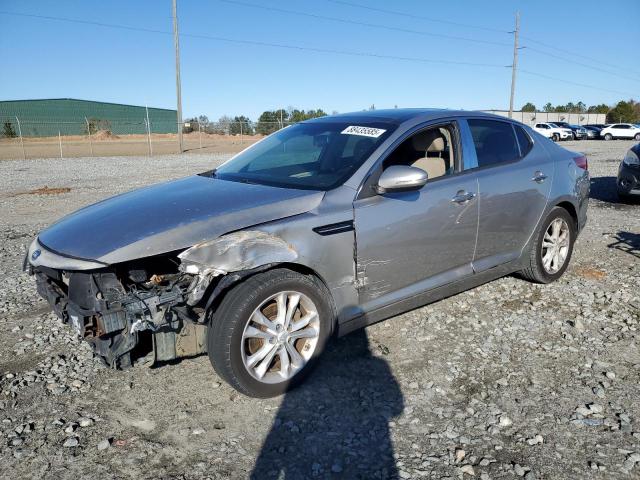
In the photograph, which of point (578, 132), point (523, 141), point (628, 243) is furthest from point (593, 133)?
point (523, 141)

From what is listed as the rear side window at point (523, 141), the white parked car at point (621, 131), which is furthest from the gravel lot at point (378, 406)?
the white parked car at point (621, 131)

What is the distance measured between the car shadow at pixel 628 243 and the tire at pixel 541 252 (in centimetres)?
159

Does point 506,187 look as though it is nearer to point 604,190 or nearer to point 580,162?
point 580,162

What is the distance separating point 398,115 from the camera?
419cm

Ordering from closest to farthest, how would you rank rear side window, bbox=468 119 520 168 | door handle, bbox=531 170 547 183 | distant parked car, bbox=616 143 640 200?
rear side window, bbox=468 119 520 168 < door handle, bbox=531 170 547 183 < distant parked car, bbox=616 143 640 200

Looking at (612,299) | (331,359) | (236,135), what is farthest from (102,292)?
(236,135)

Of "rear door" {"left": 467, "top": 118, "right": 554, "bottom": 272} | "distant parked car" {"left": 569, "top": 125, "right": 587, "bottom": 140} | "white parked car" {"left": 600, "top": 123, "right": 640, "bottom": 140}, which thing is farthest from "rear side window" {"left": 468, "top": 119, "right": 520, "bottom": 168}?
"distant parked car" {"left": 569, "top": 125, "right": 587, "bottom": 140}

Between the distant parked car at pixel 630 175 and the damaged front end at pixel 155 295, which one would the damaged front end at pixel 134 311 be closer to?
the damaged front end at pixel 155 295

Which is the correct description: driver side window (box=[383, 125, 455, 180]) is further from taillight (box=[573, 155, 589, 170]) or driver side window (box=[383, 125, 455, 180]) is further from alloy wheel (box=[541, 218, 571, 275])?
taillight (box=[573, 155, 589, 170])

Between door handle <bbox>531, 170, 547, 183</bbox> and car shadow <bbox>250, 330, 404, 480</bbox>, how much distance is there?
2256mm

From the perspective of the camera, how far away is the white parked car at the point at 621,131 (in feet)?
144

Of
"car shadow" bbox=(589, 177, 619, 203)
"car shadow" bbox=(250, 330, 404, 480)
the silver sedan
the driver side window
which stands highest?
the driver side window

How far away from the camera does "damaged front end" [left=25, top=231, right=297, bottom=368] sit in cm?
288

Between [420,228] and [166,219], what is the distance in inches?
67.9
